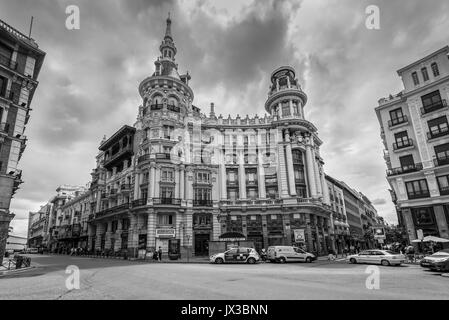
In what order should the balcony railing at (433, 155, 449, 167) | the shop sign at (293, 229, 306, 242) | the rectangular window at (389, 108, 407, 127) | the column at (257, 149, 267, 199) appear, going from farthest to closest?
1. the column at (257, 149, 267, 199)
2. the shop sign at (293, 229, 306, 242)
3. the rectangular window at (389, 108, 407, 127)
4. the balcony railing at (433, 155, 449, 167)

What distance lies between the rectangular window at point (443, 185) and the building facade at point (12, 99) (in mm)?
43074

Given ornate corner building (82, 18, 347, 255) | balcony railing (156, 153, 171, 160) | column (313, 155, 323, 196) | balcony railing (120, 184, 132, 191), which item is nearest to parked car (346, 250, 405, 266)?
ornate corner building (82, 18, 347, 255)

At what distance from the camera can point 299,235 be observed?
39.0m

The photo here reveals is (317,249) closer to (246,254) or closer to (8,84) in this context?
(246,254)

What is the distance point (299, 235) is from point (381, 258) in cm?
1555

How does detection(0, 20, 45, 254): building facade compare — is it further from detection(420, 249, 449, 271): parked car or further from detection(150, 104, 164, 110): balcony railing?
detection(420, 249, 449, 271): parked car

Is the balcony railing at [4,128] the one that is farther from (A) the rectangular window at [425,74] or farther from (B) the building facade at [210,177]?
(A) the rectangular window at [425,74]

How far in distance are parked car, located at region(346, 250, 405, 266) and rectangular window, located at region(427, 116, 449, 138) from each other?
17.3 m

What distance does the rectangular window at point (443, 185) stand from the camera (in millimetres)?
30444

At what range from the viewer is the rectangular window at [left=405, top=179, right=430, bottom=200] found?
3213 cm

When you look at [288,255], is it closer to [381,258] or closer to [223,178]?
[381,258]

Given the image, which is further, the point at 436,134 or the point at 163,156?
the point at 163,156

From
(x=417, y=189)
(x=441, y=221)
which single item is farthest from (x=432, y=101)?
(x=441, y=221)
